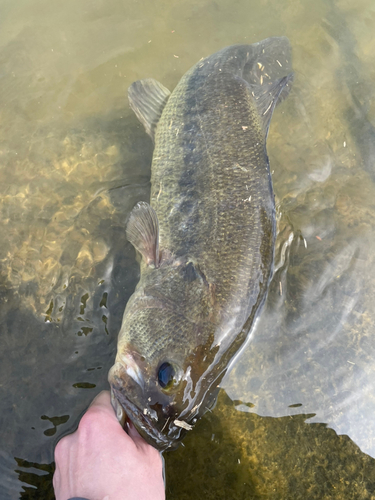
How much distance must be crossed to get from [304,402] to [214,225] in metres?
1.97

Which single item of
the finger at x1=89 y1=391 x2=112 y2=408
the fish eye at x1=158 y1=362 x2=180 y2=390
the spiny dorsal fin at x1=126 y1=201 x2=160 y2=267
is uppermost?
the spiny dorsal fin at x1=126 y1=201 x2=160 y2=267

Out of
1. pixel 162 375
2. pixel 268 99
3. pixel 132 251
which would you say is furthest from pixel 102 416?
pixel 268 99

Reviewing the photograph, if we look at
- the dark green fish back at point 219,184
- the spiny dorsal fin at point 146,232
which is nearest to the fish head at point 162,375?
the dark green fish back at point 219,184

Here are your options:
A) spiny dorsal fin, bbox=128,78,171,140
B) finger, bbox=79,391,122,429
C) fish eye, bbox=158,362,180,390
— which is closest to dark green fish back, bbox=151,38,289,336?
spiny dorsal fin, bbox=128,78,171,140

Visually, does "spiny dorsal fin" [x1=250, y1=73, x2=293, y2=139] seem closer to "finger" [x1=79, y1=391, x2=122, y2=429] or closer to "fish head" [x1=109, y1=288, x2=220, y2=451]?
"fish head" [x1=109, y1=288, x2=220, y2=451]

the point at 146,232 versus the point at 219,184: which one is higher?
the point at 219,184

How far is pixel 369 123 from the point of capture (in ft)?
15.1

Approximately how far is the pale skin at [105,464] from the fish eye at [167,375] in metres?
0.43

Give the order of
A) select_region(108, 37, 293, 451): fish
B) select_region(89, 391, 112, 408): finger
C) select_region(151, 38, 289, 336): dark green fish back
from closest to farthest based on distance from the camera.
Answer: select_region(108, 37, 293, 451): fish
select_region(89, 391, 112, 408): finger
select_region(151, 38, 289, 336): dark green fish back

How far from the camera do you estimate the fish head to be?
235 centimetres

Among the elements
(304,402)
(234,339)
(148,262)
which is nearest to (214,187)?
(148,262)

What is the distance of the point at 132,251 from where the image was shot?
3.59 metres

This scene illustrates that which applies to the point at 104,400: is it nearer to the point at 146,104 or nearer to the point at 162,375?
the point at 162,375

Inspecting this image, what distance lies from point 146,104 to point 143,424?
3.19 m
